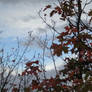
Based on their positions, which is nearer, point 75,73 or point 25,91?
point 25,91

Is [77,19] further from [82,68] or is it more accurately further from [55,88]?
[55,88]

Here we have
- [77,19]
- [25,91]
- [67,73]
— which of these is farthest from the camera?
[77,19]

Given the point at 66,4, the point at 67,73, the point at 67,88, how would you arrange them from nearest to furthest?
the point at 67,88
the point at 67,73
the point at 66,4

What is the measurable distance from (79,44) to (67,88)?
3.07ft

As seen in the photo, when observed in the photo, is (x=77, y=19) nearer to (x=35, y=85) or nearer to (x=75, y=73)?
(x=75, y=73)

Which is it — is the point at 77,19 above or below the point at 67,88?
above

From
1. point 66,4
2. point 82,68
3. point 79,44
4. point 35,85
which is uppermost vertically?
point 66,4

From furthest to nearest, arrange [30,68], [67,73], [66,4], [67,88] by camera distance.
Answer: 1. [66,4]
2. [30,68]
3. [67,73]
4. [67,88]

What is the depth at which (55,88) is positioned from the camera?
→ 12.1 ft

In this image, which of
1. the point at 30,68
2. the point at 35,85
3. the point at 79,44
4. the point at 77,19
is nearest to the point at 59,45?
the point at 79,44

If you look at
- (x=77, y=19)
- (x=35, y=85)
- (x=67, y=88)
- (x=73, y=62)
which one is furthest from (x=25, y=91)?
(x=77, y=19)

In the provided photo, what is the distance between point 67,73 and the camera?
414cm

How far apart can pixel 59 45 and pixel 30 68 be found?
4.68 ft

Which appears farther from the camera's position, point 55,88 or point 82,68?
point 82,68
